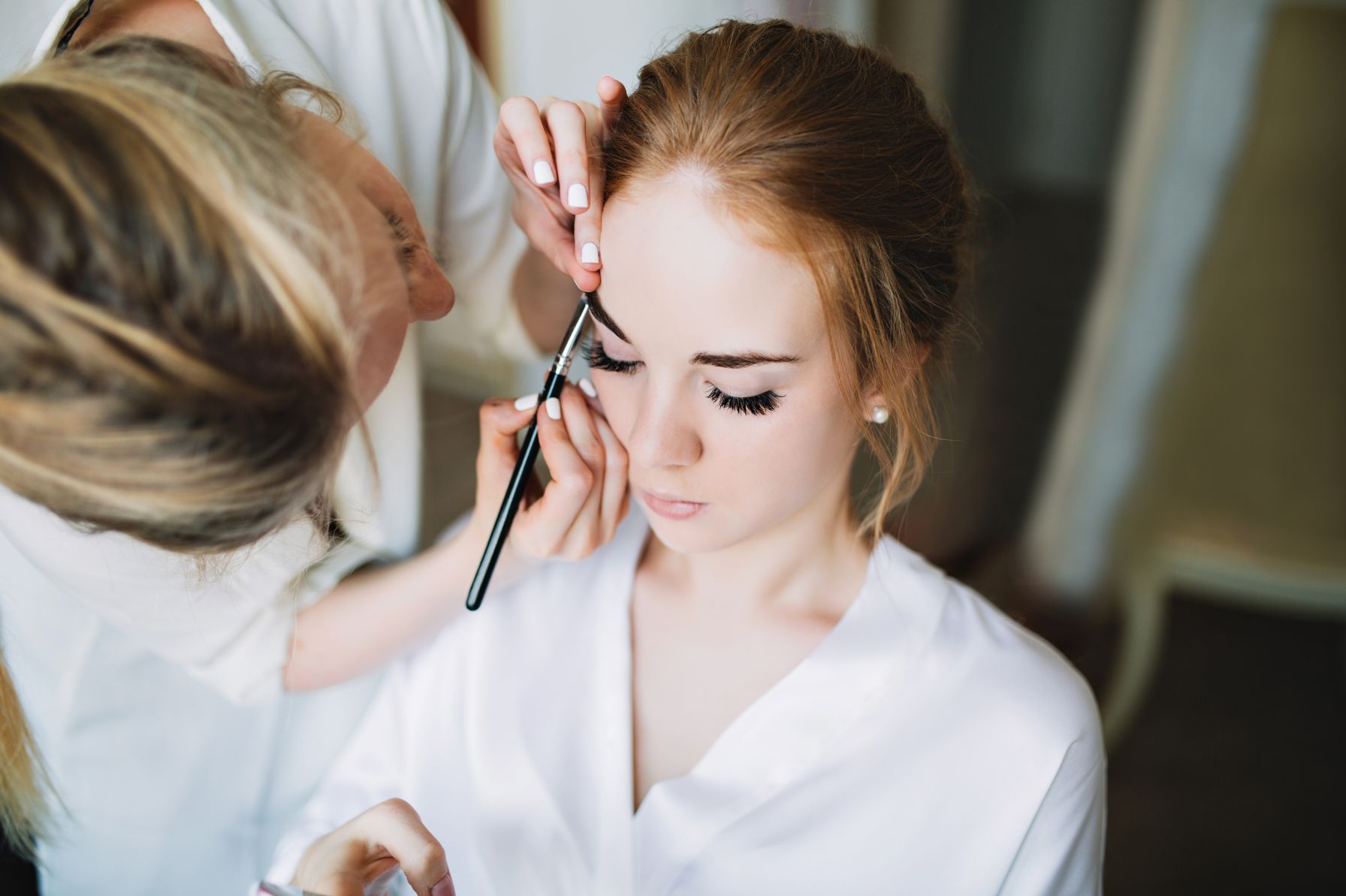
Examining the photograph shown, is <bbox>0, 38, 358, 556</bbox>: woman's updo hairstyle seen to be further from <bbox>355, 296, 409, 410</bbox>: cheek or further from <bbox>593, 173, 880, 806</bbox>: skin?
<bbox>593, 173, 880, 806</bbox>: skin

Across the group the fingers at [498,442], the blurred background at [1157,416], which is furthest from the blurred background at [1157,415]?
the fingers at [498,442]

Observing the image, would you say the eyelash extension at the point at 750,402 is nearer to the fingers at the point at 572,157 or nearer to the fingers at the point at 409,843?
the fingers at the point at 572,157

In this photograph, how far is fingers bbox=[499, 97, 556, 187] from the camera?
80 cm

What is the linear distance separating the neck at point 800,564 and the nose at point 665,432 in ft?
0.67

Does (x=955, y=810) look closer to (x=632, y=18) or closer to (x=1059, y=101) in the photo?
(x=632, y=18)

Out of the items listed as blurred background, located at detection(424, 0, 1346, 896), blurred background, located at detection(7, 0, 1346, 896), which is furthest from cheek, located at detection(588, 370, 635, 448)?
blurred background, located at detection(424, 0, 1346, 896)

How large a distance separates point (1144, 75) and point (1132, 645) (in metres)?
1.00

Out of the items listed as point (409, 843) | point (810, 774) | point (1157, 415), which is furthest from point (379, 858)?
point (1157, 415)

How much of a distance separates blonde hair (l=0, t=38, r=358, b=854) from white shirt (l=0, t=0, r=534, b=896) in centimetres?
20

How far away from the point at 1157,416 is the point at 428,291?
1.35 m

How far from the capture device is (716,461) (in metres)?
0.83

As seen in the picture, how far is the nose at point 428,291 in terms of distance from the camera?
82 centimetres

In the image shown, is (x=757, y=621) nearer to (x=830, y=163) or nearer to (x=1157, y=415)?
(x=830, y=163)

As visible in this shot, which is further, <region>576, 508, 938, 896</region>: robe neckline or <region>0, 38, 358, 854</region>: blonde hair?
<region>576, 508, 938, 896</region>: robe neckline
